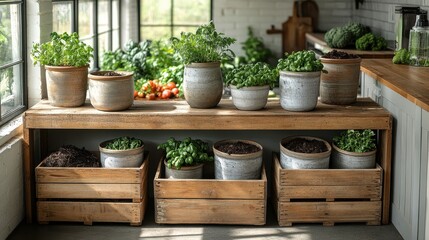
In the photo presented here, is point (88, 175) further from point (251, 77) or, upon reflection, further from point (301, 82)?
point (301, 82)

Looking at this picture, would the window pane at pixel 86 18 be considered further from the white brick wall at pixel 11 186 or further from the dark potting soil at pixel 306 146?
the dark potting soil at pixel 306 146

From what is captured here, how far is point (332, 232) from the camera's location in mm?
5098

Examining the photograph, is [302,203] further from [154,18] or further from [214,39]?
[154,18]

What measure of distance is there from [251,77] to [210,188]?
823 millimetres

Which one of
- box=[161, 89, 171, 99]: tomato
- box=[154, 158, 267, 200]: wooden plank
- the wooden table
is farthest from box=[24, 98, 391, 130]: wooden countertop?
box=[161, 89, 171, 99]: tomato

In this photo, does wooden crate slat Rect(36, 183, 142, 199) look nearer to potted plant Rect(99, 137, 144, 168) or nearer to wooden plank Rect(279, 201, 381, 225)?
potted plant Rect(99, 137, 144, 168)

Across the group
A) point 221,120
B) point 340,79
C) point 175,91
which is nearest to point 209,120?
point 221,120

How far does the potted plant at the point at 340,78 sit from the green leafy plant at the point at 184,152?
0.98 meters

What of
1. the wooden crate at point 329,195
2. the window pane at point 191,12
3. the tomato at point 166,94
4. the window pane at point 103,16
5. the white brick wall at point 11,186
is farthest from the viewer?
the window pane at point 191,12

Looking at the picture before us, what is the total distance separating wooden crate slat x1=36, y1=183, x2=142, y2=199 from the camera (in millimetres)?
5129

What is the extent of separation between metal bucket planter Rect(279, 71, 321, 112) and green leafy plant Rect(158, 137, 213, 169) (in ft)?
2.24

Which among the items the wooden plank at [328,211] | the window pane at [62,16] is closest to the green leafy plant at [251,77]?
the wooden plank at [328,211]

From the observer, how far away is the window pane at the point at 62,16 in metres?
6.59

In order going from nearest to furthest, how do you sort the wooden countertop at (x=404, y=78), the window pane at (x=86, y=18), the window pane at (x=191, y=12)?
the wooden countertop at (x=404, y=78)
the window pane at (x=86, y=18)
the window pane at (x=191, y=12)
